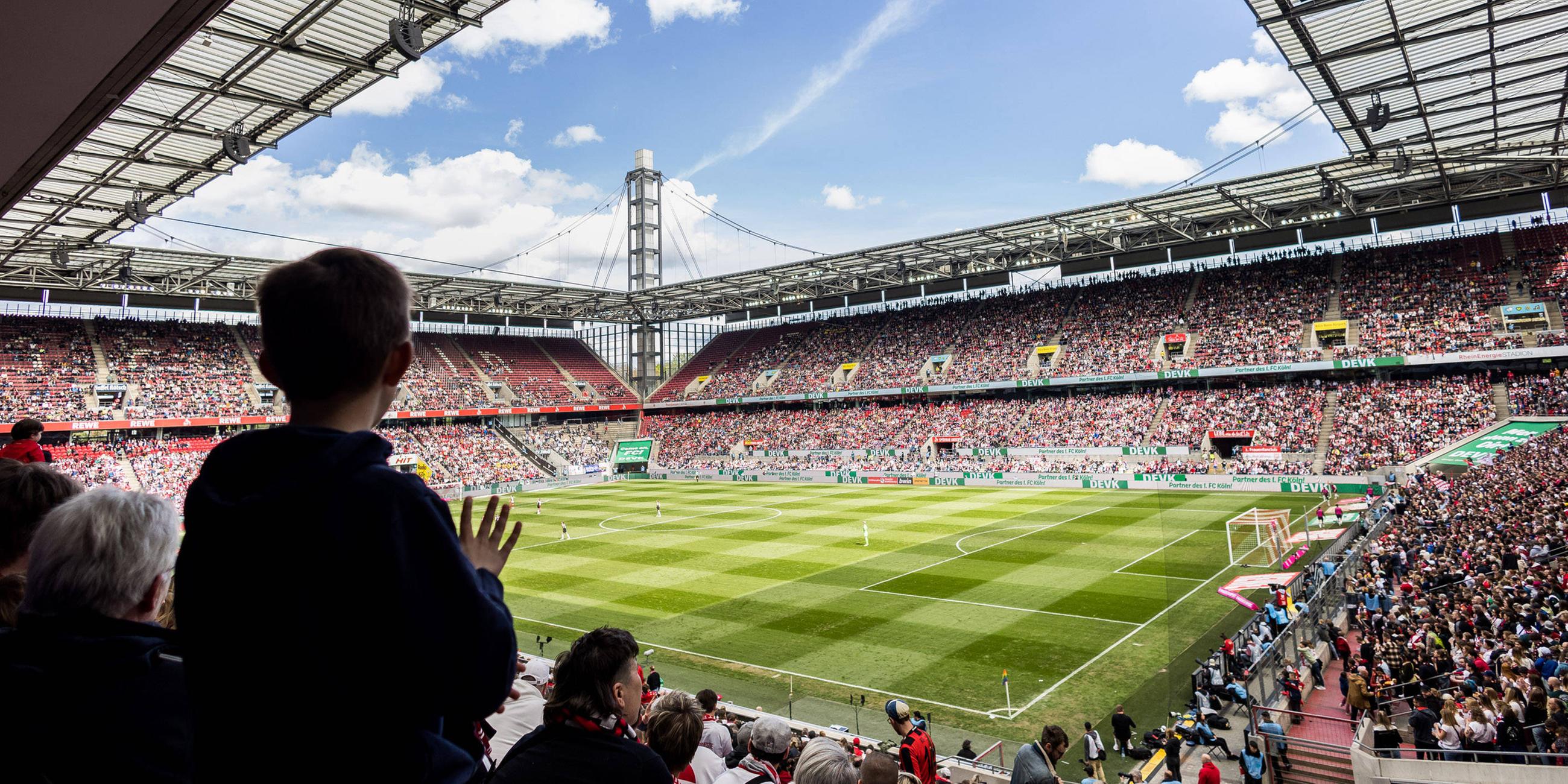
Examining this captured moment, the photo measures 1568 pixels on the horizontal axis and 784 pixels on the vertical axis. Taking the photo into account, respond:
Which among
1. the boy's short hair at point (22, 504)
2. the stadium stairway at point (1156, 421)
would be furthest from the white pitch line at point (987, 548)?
the boy's short hair at point (22, 504)

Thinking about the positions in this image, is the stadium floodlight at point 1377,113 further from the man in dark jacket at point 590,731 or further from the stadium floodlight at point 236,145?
the stadium floodlight at point 236,145

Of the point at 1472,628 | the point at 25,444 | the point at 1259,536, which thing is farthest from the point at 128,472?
the point at 1472,628

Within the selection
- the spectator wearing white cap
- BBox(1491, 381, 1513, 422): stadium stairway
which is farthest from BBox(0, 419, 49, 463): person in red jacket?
BBox(1491, 381, 1513, 422): stadium stairway

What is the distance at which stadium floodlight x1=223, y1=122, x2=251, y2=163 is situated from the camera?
746 inches

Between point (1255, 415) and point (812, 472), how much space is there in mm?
27547

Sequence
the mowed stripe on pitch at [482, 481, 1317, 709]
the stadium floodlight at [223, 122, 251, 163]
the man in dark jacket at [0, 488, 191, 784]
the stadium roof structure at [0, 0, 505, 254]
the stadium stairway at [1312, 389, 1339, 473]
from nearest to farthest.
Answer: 1. the man in dark jacket at [0, 488, 191, 784]
2. the stadium roof structure at [0, 0, 505, 254]
3. the mowed stripe on pitch at [482, 481, 1317, 709]
4. the stadium floodlight at [223, 122, 251, 163]
5. the stadium stairway at [1312, 389, 1339, 473]

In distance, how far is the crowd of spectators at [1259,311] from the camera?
48594 mm

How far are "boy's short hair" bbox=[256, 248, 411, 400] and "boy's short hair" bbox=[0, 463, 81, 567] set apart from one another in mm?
2038

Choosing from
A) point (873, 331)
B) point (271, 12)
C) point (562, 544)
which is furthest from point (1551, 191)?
point (271, 12)

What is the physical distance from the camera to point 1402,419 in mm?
40125

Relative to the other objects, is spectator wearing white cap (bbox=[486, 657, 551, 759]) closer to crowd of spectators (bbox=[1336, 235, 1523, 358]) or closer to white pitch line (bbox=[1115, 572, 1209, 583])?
white pitch line (bbox=[1115, 572, 1209, 583])

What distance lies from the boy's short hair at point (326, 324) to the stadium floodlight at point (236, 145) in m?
21.5

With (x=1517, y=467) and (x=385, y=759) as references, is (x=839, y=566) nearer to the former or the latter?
(x=1517, y=467)

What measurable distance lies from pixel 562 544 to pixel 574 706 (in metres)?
32.8
